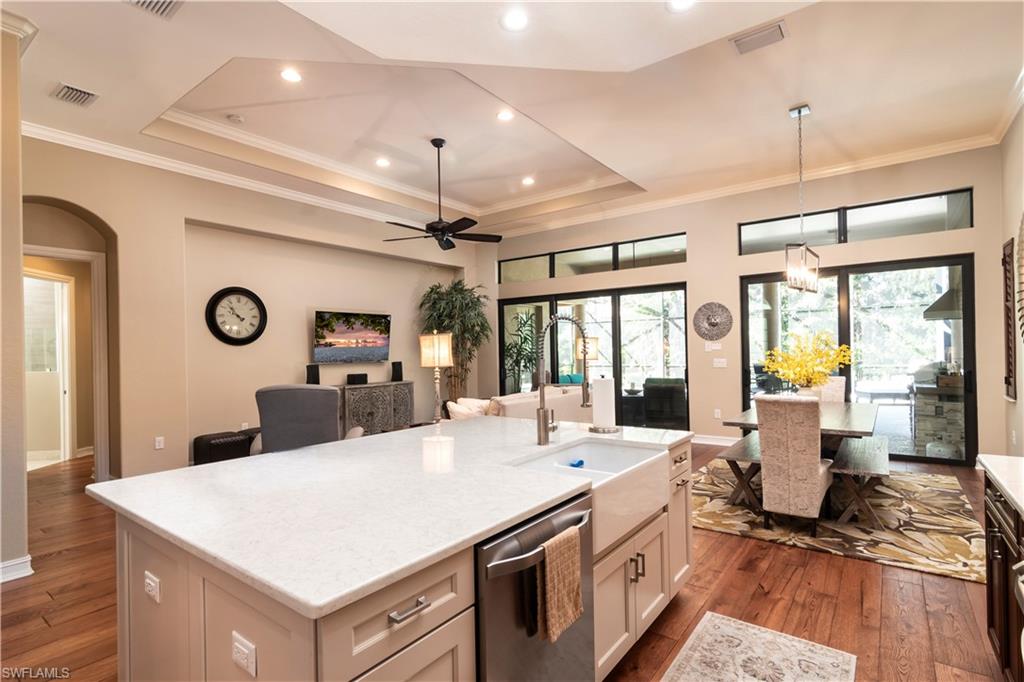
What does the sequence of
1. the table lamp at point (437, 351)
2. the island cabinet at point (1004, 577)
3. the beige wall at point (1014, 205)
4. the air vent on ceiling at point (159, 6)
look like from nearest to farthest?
the island cabinet at point (1004, 577)
the air vent on ceiling at point (159, 6)
the table lamp at point (437, 351)
the beige wall at point (1014, 205)

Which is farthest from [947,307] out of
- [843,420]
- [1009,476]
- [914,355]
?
[1009,476]

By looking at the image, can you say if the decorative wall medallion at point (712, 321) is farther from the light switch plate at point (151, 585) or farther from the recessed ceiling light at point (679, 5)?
the light switch plate at point (151, 585)

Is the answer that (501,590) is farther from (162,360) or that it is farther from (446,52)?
(162,360)

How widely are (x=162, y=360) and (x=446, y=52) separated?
13.6ft

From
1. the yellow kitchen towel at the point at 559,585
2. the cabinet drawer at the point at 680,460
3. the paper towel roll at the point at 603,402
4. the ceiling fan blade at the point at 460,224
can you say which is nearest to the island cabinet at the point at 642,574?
the cabinet drawer at the point at 680,460

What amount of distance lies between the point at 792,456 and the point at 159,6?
471cm

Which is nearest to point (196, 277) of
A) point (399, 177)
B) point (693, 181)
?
point (399, 177)

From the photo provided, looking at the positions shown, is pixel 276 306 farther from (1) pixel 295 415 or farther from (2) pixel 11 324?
(1) pixel 295 415

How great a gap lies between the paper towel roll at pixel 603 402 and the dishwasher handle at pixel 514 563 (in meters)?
1.24

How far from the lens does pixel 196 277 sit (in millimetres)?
5363

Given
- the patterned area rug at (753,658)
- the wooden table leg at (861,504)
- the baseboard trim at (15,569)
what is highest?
the wooden table leg at (861,504)

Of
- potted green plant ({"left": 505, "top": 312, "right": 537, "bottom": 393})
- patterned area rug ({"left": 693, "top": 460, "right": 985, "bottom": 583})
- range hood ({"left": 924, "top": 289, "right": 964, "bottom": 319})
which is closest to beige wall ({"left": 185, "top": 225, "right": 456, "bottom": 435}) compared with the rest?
potted green plant ({"left": 505, "top": 312, "right": 537, "bottom": 393})

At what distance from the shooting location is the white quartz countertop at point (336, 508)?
990 mm

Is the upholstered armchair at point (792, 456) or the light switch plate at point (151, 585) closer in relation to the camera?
the light switch plate at point (151, 585)
